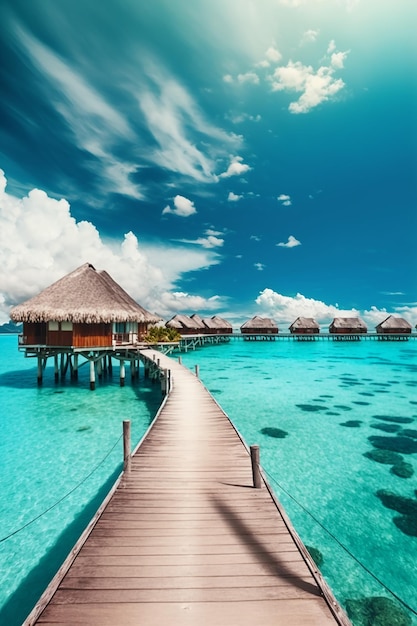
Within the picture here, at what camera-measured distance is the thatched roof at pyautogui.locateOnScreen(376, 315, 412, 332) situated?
231 ft

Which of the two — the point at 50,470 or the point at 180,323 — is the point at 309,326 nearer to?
the point at 180,323

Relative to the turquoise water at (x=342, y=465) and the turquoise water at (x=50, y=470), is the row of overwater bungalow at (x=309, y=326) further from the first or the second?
the turquoise water at (x=50, y=470)

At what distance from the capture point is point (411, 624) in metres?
4.72

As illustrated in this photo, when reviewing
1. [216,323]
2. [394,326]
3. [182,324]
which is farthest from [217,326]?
[394,326]

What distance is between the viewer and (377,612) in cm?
489

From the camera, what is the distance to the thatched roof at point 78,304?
1922 centimetres

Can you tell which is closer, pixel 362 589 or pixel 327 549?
pixel 362 589

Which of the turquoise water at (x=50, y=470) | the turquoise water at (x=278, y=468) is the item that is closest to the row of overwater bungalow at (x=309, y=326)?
the turquoise water at (x=278, y=468)

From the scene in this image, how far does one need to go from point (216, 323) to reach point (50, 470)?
61.2 metres

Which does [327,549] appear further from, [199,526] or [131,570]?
[131,570]

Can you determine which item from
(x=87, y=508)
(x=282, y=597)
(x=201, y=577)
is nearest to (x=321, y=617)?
(x=282, y=597)

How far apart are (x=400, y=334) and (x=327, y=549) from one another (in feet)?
250

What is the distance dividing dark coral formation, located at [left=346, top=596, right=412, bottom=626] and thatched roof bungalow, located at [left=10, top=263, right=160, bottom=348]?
18333 mm

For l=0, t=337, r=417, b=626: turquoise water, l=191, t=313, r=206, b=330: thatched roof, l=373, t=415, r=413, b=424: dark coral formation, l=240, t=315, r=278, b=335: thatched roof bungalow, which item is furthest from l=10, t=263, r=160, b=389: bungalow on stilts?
l=240, t=315, r=278, b=335: thatched roof bungalow
